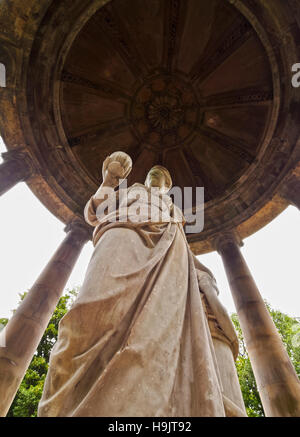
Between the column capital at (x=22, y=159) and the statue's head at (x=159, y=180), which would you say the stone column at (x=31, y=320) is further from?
the statue's head at (x=159, y=180)

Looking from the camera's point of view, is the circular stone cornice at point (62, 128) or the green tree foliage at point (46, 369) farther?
the green tree foliage at point (46, 369)

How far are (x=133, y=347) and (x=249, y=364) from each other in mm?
13664

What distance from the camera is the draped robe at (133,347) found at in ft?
3.98

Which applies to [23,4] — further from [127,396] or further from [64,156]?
[127,396]

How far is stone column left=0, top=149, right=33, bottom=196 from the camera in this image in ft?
24.6

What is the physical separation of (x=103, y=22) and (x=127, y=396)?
1038cm

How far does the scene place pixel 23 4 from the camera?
704cm

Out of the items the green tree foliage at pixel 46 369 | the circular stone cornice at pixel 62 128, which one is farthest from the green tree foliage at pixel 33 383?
the circular stone cornice at pixel 62 128

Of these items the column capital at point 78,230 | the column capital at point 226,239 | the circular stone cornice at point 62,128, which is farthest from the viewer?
the column capital at point 226,239

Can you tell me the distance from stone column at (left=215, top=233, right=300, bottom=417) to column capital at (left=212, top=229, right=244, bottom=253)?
2.85ft

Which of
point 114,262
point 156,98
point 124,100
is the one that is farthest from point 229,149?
point 114,262

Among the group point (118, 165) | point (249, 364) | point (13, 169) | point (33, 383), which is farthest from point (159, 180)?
point (249, 364)

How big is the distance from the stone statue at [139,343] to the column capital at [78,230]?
7104mm

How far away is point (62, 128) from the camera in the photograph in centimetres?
954
